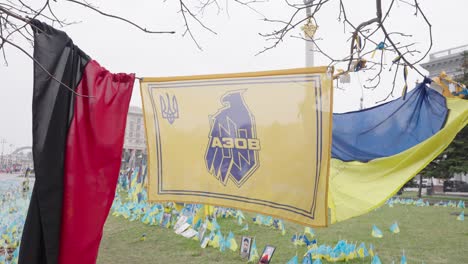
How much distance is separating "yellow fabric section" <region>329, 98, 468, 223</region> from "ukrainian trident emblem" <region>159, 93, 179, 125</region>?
1662mm

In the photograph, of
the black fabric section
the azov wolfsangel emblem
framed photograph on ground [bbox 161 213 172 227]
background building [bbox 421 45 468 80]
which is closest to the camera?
the black fabric section

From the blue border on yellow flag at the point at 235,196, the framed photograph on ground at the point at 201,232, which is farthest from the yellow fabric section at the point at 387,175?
the framed photograph on ground at the point at 201,232

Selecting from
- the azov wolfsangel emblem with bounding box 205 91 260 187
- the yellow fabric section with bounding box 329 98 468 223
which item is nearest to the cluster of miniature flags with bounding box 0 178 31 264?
the azov wolfsangel emblem with bounding box 205 91 260 187

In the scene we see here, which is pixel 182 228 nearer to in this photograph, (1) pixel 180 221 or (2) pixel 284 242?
(1) pixel 180 221

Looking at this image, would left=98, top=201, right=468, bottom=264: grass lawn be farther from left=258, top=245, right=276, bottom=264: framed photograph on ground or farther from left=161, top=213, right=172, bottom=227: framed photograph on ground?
left=258, top=245, right=276, bottom=264: framed photograph on ground

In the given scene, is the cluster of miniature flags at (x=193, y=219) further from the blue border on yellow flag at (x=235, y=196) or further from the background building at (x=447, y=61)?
the background building at (x=447, y=61)

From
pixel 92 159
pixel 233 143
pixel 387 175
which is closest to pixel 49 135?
pixel 92 159

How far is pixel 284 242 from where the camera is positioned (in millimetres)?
7402

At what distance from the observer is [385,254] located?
263 inches

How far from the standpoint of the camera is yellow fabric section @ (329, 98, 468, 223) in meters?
3.17

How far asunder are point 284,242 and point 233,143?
5557mm

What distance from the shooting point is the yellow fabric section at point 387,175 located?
3.17 meters

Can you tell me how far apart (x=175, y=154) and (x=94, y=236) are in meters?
0.74

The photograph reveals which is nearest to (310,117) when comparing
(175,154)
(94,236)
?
(175,154)
